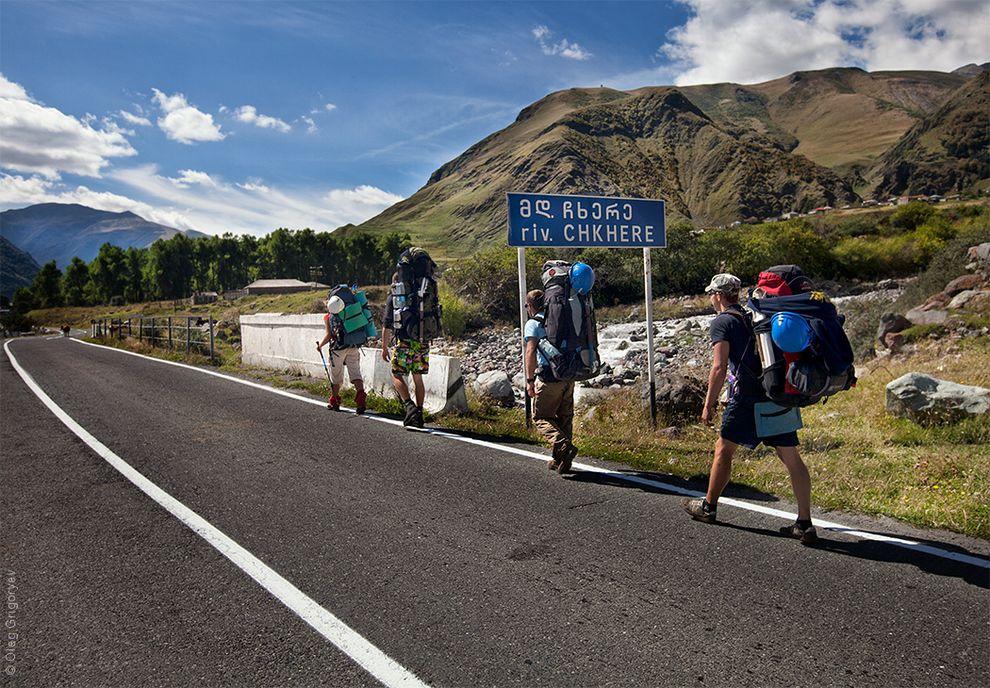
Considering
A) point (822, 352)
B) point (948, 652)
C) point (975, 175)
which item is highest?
point (975, 175)

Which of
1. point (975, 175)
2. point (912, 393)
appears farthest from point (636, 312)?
point (975, 175)

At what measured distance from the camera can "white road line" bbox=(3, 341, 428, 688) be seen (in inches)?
110

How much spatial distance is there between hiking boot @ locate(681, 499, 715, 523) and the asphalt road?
10 centimetres

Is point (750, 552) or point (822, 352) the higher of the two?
point (822, 352)

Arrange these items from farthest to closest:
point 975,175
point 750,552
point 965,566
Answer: point 975,175 → point 750,552 → point 965,566

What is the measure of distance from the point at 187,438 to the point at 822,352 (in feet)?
22.9

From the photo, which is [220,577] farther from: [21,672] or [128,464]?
[128,464]

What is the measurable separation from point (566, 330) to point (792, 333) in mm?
2244

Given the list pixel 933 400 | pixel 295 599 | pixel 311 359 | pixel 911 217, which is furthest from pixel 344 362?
pixel 911 217

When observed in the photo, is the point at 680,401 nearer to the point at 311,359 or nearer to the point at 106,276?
the point at 311,359

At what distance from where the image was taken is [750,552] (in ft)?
13.2

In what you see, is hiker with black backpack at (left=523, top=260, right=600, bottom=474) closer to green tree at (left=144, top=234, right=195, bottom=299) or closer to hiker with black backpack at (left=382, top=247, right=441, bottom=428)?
hiker with black backpack at (left=382, top=247, right=441, bottom=428)

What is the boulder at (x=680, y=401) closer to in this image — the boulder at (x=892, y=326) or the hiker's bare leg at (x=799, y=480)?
the hiker's bare leg at (x=799, y=480)

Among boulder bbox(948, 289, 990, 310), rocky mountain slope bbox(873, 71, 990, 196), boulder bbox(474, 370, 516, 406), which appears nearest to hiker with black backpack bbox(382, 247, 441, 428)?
boulder bbox(474, 370, 516, 406)
